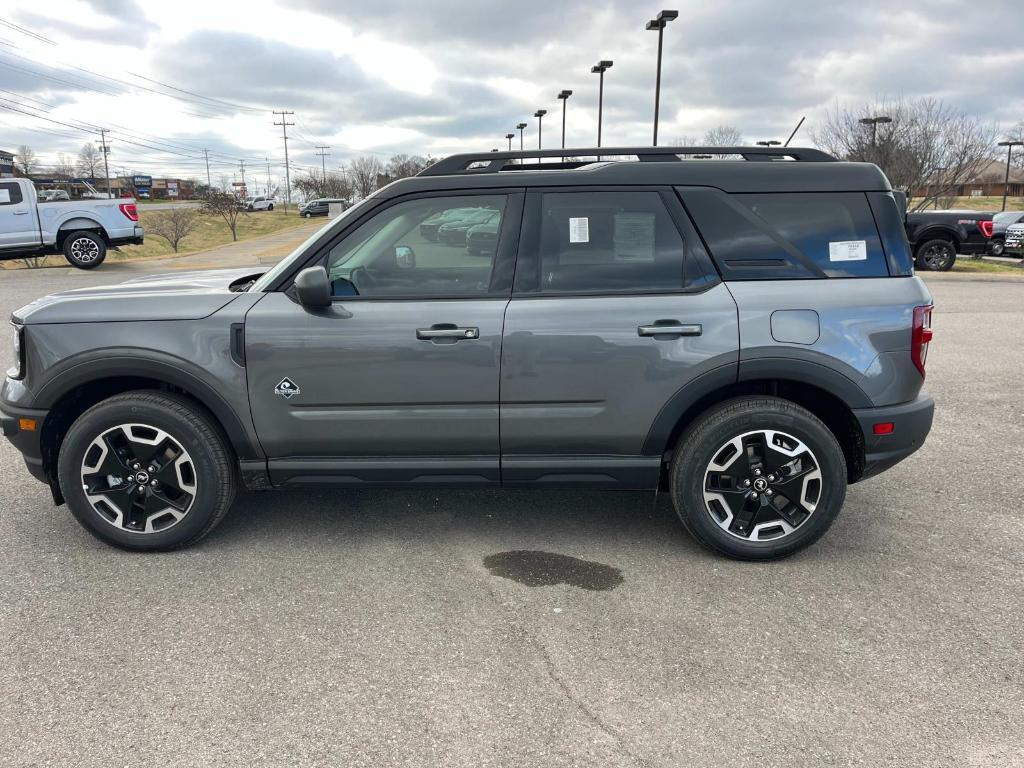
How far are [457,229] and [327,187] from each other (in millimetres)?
91887

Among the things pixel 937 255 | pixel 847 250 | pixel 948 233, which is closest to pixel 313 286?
pixel 847 250

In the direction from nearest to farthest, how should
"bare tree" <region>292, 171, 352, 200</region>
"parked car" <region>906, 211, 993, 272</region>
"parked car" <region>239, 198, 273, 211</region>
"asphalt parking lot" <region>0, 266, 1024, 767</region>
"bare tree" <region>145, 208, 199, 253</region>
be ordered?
"asphalt parking lot" <region>0, 266, 1024, 767</region>, "parked car" <region>906, 211, 993, 272</region>, "bare tree" <region>145, 208, 199, 253</region>, "parked car" <region>239, 198, 273, 211</region>, "bare tree" <region>292, 171, 352, 200</region>

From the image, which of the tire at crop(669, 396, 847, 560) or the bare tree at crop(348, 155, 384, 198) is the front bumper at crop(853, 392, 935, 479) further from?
the bare tree at crop(348, 155, 384, 198)

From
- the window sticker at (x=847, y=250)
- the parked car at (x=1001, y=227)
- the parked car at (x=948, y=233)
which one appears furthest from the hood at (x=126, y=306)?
the parked car at (x=1001, y=227)

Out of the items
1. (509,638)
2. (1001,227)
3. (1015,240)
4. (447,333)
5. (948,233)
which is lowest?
(509,638)

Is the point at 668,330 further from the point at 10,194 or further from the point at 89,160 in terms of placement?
the point at 89,160

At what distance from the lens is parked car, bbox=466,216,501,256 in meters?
3.57

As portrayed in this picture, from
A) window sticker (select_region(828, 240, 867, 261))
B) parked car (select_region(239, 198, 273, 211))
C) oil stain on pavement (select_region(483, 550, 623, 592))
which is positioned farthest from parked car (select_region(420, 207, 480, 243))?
parked car (select_region(239, 198, 273, 211))

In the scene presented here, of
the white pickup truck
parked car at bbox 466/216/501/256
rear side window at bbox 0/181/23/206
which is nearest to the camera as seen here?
parked car at bbox 466/216/501/256

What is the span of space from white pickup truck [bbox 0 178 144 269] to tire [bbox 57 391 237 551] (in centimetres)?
1549

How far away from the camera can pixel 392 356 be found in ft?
11.3

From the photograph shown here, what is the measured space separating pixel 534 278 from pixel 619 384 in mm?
622

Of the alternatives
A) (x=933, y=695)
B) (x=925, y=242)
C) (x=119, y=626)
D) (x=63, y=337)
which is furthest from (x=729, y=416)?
(x=925, y=242)

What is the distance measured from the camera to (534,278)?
3.52m
